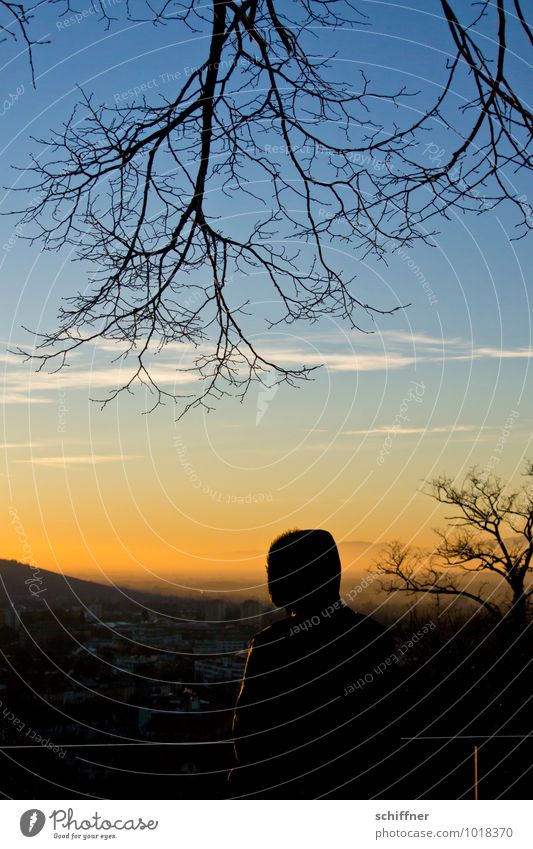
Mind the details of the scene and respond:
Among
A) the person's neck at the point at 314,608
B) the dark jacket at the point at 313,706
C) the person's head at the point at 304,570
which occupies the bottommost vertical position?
the dark jacket at the point at 313,706

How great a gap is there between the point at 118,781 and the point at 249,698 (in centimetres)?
241

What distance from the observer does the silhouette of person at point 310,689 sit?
13.3 feet

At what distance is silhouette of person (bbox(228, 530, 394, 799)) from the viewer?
4043 mm

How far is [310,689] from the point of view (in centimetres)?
421

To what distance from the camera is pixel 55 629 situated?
10.8 meters

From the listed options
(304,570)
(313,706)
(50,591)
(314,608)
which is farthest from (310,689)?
(50,591)

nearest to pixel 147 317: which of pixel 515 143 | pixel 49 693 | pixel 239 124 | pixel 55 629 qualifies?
pixel 239 124

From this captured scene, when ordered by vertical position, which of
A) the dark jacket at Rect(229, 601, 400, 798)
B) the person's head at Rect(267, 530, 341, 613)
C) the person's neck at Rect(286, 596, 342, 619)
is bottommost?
the dark jacket at Rect(229, 601, 400, 798)

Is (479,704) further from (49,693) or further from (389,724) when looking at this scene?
(389,724)

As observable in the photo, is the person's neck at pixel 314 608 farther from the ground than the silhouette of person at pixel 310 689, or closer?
farther from the ground

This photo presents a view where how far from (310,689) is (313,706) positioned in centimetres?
9

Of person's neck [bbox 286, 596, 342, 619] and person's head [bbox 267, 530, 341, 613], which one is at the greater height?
person's head [bbox 267, 530, 341, 613]

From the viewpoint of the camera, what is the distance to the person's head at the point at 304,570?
4008mm

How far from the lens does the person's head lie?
4008mm
